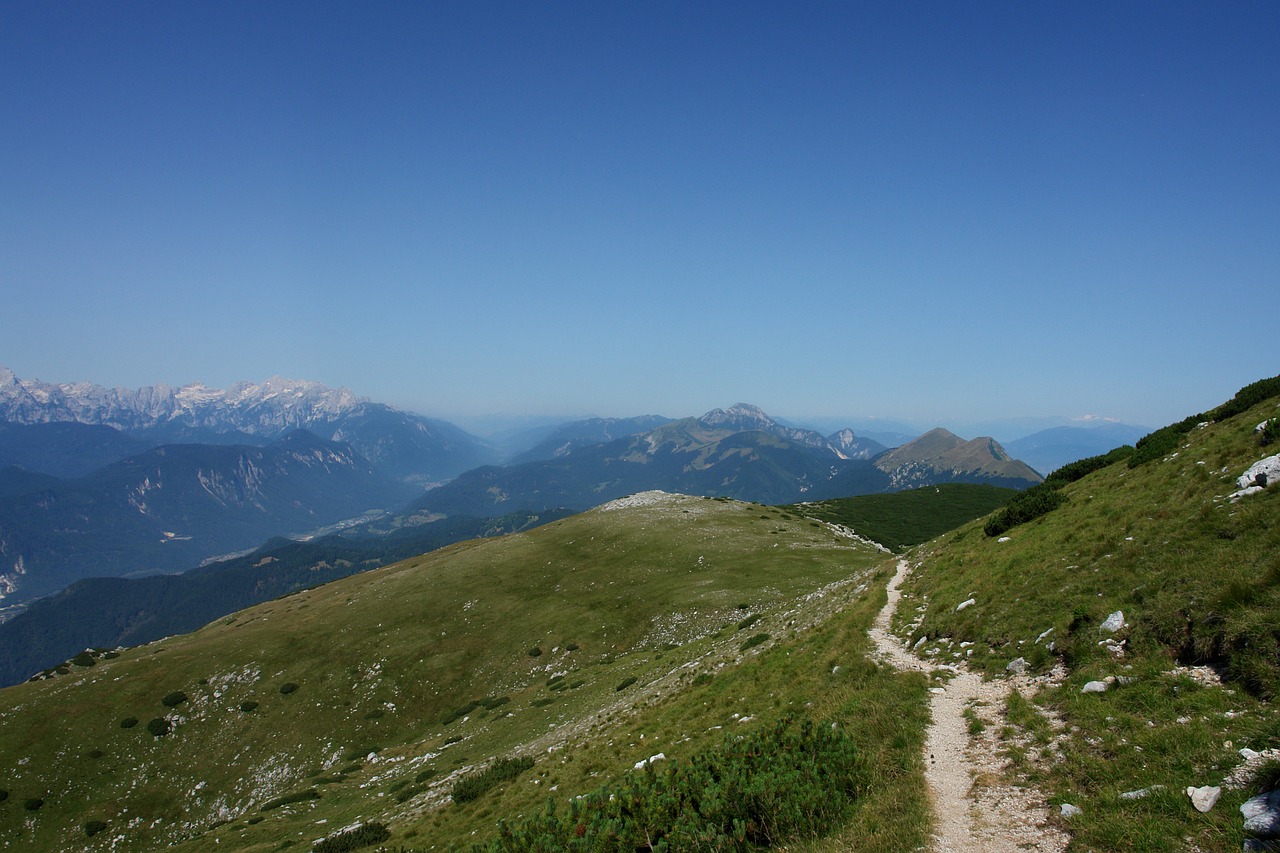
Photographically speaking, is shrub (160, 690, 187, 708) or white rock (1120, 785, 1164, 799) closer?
white rock (1120, 785, 1164, 799)

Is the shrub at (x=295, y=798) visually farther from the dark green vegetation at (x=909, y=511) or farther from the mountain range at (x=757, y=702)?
the dark green vegetation at (x=909, y=511)

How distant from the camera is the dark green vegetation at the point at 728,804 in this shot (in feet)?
36.5

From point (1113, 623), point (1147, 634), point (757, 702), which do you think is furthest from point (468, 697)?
point (1147, 634)

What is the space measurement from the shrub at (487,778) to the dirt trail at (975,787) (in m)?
19.8

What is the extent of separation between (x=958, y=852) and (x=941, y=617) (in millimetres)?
14086

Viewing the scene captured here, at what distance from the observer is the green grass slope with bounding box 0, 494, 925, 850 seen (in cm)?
2080

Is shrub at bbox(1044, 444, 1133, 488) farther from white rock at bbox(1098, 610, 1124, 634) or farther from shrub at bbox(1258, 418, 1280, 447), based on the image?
white rock at bbox(1098, 610, 1124, 634)

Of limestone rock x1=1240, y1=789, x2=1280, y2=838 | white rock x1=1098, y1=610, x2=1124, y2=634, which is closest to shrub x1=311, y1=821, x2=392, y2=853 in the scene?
limestone rock x1=1240, y1=789, x2=1280, y2=838

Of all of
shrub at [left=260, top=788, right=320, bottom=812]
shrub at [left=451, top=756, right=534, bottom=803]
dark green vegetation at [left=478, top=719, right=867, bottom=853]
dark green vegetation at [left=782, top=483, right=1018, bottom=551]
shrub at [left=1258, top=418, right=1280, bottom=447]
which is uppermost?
shrub at [left=1258, top=418, right=1280, bottom=447]

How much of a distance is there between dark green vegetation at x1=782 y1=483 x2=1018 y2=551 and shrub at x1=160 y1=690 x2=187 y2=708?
3471 inches

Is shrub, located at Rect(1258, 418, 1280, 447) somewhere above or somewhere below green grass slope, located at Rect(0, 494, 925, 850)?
above

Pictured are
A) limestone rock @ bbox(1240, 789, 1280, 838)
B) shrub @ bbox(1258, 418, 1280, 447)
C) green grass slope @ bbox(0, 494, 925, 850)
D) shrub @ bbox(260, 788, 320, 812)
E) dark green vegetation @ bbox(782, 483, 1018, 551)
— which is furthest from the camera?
dark green vegetation @ bbox(782, 483, 1018, 551)

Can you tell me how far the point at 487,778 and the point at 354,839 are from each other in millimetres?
5791

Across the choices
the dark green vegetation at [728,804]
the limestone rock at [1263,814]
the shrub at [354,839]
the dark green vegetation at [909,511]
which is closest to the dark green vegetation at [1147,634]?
the limestone rock at [1263,814]
